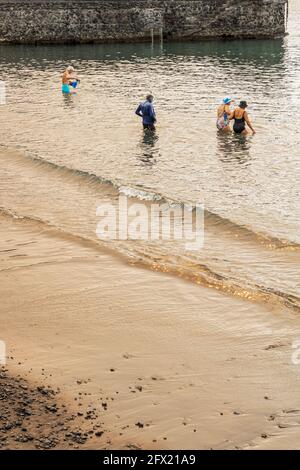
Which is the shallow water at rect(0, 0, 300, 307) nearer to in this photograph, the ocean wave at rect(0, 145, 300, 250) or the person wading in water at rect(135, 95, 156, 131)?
the ocean wave at rect(0, 145, 300, 250)

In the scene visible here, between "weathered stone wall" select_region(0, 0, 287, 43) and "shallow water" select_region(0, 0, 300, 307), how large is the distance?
47.5 ft

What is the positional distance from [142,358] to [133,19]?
52466mm

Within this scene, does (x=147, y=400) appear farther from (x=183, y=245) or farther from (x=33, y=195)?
(x=33, y=195)

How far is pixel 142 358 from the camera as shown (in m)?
11.1

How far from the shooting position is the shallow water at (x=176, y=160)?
53.2ft

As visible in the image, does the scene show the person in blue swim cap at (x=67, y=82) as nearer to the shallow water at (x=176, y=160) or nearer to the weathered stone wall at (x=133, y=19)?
the shallow water at (x=176, y=160)

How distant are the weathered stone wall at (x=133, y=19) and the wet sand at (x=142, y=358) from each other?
1829 inches

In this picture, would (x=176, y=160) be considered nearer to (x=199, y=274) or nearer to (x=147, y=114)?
(x=147, y=114)

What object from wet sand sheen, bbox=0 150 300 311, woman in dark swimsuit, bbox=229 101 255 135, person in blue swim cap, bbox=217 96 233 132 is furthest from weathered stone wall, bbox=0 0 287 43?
wet sand sheen, bbox=0 150 300 311

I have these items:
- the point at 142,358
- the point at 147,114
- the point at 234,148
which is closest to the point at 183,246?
the point at 142,358


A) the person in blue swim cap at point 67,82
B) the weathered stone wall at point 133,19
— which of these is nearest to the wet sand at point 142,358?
the person in blue swim cap at point 67,82

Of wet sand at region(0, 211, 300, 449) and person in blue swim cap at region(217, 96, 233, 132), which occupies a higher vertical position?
person in blue swim cap at region(217, 96, 233, 132)

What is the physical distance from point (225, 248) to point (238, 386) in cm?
683

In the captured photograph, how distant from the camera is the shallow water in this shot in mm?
16219
